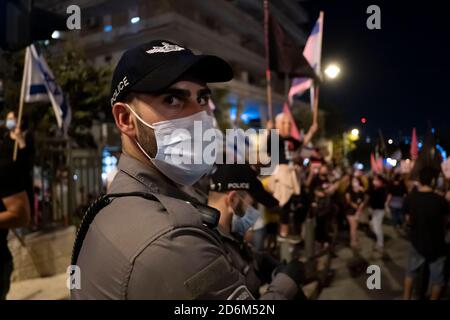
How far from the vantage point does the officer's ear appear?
1.46m

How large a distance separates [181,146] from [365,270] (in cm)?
701

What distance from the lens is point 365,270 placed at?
24.9 ft

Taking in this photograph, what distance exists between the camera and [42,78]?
5.26 meters

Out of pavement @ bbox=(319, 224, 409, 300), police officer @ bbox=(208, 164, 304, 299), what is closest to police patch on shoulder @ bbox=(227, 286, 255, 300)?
police officer @ bbox=(208, 164, 304, 299)

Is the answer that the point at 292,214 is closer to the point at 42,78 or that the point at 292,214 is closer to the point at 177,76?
the point at 42,78

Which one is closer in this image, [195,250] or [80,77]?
[195,250]

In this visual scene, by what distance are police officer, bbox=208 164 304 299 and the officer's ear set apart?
3.32 ft

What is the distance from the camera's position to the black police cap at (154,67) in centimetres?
134

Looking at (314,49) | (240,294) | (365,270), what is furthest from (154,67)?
(365,270)

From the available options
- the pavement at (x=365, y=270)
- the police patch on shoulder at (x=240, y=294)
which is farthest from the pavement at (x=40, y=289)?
the police patch on shoulder at (x=240, y=294)

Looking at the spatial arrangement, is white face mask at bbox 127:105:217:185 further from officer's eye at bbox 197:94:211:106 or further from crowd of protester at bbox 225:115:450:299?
crowd of protester at bbox 225:115:450:299

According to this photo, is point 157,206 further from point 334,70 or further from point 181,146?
point 334,70
